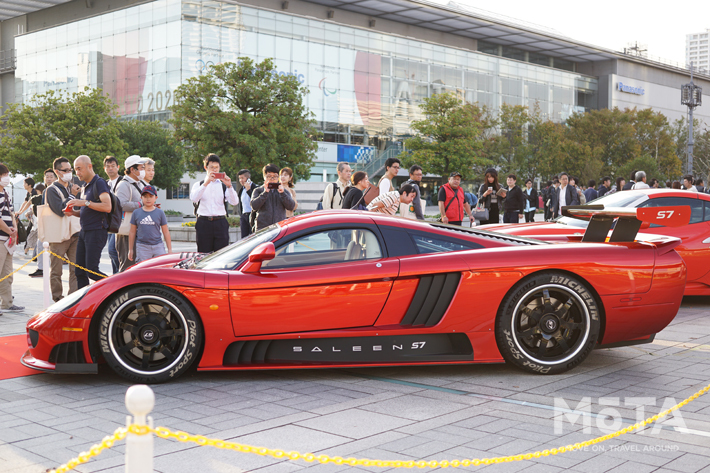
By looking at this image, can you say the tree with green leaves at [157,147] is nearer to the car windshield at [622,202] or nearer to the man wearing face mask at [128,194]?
the man wearing face mask at [128,194]

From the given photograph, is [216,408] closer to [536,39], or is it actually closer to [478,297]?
[478,297]

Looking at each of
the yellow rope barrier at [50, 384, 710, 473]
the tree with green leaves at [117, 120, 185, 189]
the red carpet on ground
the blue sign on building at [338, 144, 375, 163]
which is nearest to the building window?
the tree with green leaves at [117, 120, 185, 189]

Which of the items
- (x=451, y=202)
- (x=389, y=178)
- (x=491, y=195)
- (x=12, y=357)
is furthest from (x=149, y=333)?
(x=491, y=195)

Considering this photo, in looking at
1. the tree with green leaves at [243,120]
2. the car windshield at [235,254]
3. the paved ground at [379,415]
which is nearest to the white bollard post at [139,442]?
the paved ground at [379,415]

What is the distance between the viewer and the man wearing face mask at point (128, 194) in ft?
27.9

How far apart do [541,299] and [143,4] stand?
45952 millimetres

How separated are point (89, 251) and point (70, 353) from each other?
11.0 feet

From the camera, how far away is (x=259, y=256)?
15.6 ft

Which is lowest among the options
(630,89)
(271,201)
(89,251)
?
(89,251)

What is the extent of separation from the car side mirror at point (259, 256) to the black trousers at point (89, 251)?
12.1 ft

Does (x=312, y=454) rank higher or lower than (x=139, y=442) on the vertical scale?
lower

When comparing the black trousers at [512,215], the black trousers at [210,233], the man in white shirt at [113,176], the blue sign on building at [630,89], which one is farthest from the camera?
the blue sign on building at [630,89]

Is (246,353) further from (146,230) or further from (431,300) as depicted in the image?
(146,230)

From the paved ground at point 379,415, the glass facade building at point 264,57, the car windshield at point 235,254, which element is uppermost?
the glass facade building at point 264,57
